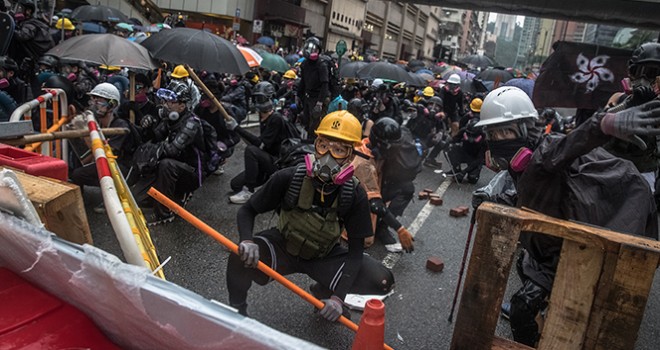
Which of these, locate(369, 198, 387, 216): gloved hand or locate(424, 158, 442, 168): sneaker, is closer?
locate(369, 198, 387, 216): gloved hand

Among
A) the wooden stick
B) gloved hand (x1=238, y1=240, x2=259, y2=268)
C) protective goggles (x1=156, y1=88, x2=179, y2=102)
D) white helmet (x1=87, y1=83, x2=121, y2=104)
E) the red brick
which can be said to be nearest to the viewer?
the wooden stick

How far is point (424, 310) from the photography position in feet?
12.8

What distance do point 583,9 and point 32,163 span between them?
32.3 ft

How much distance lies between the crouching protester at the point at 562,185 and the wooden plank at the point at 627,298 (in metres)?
0.52

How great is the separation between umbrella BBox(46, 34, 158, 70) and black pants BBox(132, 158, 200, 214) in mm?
2206

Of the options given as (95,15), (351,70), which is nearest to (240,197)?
(351,70)

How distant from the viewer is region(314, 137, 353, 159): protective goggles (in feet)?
9.84

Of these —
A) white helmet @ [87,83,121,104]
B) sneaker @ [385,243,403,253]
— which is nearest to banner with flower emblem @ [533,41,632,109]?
sneaker @ [385,243,403,253]

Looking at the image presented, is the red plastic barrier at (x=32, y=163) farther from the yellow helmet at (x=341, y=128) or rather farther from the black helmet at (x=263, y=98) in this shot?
the black helmet at (x=263, y=98)

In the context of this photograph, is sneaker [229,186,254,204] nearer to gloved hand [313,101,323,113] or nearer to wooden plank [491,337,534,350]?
gloved hand [313,101,323,113]

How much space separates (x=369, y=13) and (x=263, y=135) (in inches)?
1921

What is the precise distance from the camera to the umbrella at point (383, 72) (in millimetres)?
11852

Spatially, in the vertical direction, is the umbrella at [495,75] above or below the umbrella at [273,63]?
above

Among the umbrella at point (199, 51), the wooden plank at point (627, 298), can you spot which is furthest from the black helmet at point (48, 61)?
the wooden plank at point (627, 298)
